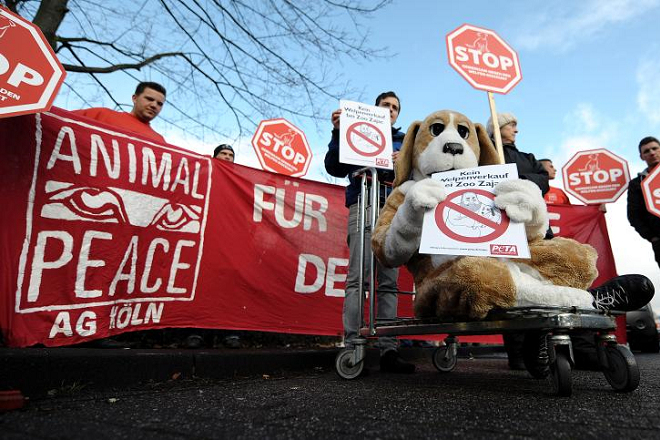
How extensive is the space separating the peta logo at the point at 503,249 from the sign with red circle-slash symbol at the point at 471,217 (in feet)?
0.15

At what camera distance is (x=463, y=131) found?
8.51 feet

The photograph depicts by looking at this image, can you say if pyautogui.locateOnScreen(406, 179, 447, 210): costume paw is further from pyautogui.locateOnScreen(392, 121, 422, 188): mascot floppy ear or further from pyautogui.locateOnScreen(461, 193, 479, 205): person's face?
pyautogui.locateOnScreen(392, 121, 422, 188): mascot floppy ear

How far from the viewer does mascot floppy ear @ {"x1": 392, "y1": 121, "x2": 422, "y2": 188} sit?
8.54ft

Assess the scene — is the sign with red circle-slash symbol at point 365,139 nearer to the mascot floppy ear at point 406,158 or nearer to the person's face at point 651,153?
the mascot floppy ear at point 406,158

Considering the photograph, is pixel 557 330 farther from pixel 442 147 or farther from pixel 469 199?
pixel 442 147

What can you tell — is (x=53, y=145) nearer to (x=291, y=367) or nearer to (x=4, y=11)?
(x=4, y=11)

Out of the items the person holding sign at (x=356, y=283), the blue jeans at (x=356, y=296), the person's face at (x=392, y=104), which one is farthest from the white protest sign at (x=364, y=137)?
the person's face at (x=392, y=104)

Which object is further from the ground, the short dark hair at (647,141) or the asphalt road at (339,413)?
the short dark hair at (647,141)

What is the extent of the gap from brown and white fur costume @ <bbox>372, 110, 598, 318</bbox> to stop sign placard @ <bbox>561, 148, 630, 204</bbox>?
13.4 feet

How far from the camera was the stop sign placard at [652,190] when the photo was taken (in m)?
4.48

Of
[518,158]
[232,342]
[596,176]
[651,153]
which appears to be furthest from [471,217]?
[596,176]

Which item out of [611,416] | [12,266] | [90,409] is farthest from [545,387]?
[12,266]

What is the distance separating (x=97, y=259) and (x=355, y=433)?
2.30 m

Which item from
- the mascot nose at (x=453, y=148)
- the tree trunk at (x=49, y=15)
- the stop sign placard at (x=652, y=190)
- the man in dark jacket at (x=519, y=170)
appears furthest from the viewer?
the stop sign placard at (x=652, y=190)
